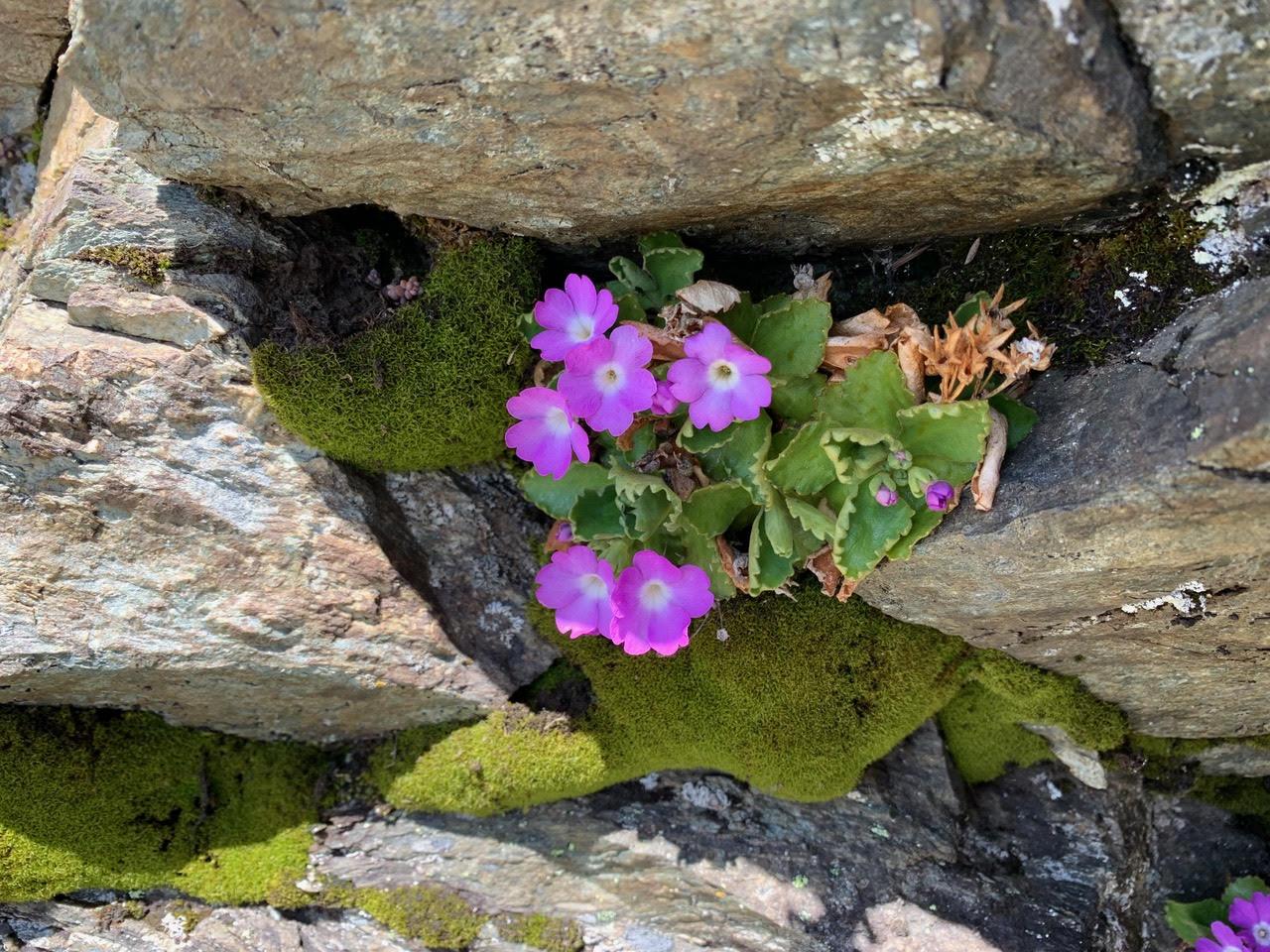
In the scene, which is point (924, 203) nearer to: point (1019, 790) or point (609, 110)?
point (609, 110)

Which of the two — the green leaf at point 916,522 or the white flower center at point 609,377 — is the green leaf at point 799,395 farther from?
the white flower center at point 609,377

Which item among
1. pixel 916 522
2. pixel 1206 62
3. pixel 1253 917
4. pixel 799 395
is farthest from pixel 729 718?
pixel 1206 62

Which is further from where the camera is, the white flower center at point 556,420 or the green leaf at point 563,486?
the green leaf at point 563,486

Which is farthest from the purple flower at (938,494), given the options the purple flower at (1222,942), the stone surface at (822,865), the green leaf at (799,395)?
the purple flower at (1222,942)

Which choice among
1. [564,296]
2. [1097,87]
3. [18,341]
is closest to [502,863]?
[564,296]

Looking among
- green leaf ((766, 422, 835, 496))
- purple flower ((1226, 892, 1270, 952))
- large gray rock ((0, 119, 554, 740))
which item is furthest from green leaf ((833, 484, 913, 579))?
purple flower ((1226, 892, 1270, 952))

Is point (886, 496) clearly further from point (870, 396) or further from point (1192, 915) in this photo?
point (1192, 915)
